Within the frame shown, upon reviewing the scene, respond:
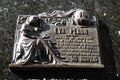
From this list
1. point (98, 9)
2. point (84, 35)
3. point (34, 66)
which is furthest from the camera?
point (98, 9)

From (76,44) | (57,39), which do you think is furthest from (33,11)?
(76,44)

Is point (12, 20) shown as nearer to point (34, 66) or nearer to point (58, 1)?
point (58, 1)

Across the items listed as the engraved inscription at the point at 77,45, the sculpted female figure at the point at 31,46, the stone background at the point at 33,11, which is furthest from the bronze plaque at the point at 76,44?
the stone background at the point at 33,11

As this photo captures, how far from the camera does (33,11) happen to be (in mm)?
14867

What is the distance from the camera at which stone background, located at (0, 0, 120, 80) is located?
1363 centimetres

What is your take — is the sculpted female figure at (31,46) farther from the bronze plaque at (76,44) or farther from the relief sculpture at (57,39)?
the bronze plaque at (76,44)

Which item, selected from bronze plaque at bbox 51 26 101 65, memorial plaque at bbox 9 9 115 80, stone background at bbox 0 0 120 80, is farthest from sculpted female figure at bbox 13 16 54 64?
stone background at bbox 0 0 120 80

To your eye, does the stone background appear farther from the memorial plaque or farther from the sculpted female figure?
the sculpted female figure

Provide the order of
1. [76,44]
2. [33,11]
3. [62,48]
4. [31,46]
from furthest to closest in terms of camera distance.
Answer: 1. [33,11]
2. [76,44]
3. [62,48]
4. [31,46]

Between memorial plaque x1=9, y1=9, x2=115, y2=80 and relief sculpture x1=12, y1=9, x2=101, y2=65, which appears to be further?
relief sculpture x1=12, y1=9, x2=101, y2=65

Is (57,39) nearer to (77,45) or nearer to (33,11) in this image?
(77,45)

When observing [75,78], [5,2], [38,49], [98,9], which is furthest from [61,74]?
[5,2]

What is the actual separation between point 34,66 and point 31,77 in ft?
1.23

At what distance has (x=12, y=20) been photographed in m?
14.8
